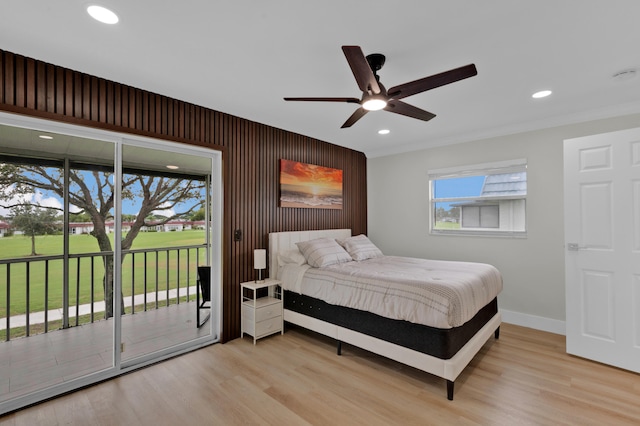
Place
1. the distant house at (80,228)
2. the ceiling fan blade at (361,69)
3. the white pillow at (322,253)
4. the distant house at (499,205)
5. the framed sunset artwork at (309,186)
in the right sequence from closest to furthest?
the ceiling fan blade at (361,69), the distant house at (80,228), the white pillow at (322,253), the distant house at (499,205), the framed sunset artwork at (309,186)

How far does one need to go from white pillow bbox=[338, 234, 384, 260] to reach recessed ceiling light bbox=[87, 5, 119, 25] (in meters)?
3.39

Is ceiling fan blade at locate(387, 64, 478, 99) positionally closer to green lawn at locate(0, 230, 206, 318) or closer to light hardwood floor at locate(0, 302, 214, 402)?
green lawn at locate(0, 230, 206, 318)

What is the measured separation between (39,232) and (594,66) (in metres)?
5.12

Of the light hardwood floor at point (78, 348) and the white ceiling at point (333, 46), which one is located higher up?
the white ceiling at point (333, 46)

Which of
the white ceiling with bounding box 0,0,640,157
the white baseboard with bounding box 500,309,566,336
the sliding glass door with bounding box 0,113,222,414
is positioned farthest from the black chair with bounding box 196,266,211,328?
the white baseboard with bounding box 500,309,566,336

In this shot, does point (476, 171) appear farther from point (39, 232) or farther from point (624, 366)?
point (39, 232)

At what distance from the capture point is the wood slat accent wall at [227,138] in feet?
7.47

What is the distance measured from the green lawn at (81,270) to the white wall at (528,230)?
3.43 meters

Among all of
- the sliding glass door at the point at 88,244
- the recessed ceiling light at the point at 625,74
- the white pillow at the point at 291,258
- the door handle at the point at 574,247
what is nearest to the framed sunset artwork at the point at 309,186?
the white pillow at the point at 291,258

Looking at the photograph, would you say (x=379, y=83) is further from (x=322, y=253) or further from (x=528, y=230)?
(x=528, y=230)

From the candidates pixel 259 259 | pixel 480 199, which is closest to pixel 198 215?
pixel 259 259

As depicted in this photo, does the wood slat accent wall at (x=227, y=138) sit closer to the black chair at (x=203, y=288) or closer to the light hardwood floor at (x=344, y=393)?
the black chair at (x=203, y=288)

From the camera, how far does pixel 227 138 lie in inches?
137

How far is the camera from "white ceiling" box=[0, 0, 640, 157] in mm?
1763
